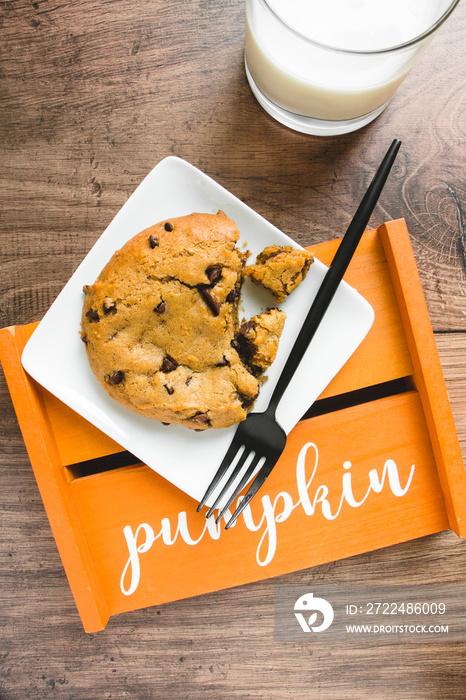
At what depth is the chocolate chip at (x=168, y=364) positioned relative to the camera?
1.04 meters

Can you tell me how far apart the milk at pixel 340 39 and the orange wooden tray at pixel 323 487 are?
37 centimetres

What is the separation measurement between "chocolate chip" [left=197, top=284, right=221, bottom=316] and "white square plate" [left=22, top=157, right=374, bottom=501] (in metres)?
0.15

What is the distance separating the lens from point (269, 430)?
113 centimetres

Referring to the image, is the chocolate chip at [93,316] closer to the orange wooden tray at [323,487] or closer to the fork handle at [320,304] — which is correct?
the orange wooden tray at [323,487]

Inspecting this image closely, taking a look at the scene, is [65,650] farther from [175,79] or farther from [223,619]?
[175,79]

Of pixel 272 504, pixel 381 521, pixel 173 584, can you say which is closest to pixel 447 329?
pixel 381 521

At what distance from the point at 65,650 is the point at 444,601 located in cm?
117

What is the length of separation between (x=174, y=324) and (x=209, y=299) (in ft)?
0.33

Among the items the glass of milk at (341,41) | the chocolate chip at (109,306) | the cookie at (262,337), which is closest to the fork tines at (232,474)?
the cookie at (262,337)

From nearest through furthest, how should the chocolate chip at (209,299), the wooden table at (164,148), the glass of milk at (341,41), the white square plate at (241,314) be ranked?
1. the glass of milk at (341,41)
2. the chocolate chip at (209,299)
3. the white square plate at (241,314)
4. the wooden table at (164,148)

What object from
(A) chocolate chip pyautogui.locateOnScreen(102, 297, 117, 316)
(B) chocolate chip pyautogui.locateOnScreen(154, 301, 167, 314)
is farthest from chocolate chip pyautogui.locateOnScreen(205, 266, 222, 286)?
(A) chocolate chip pyautogui.locateOnScreen(102, 297, 117, 316)

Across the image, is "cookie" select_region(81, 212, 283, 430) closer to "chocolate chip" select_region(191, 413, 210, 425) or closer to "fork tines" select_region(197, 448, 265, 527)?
"chocolate chip" select_region(191, 413, 210, 425)

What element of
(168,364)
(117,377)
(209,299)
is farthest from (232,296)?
(117,377)

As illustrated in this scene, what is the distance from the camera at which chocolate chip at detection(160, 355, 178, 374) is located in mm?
1038
